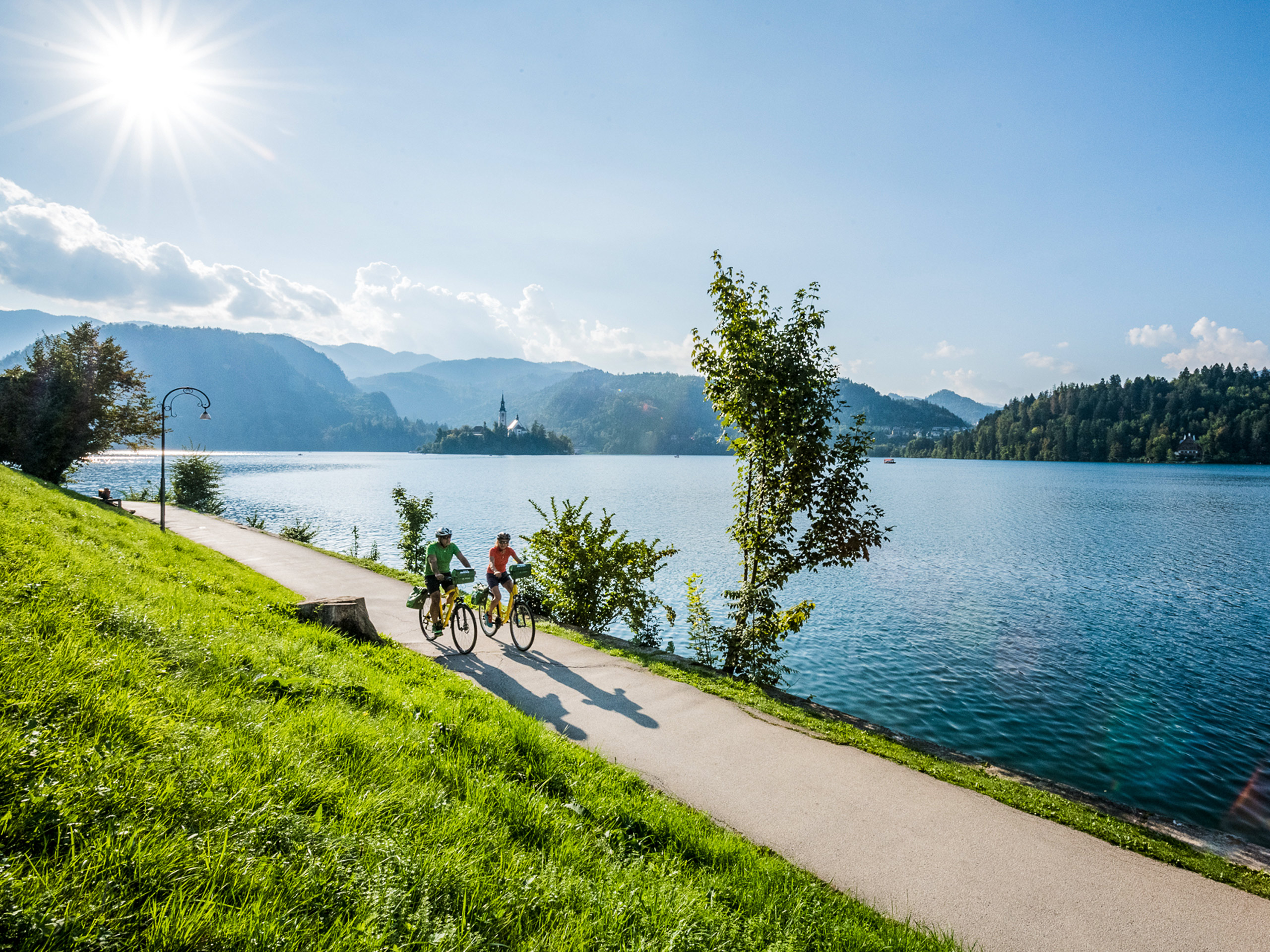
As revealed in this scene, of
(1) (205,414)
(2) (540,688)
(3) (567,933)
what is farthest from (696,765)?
(1) (205,414)

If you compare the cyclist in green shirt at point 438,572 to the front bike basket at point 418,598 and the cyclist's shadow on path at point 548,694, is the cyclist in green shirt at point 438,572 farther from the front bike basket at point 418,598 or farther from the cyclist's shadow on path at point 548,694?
the cyclist's shadow on path at point 548,694

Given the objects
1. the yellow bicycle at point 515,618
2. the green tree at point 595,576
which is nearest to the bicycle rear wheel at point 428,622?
the yellow bicycle at point 515,618

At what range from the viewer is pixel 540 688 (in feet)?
32.1

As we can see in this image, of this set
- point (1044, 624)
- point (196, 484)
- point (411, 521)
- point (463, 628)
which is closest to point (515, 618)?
point (463, 628)

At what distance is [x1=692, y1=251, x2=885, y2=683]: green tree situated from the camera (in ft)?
39.5

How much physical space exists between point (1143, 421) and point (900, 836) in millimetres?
218226

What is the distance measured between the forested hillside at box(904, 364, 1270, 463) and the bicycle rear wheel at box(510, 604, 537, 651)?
205298mm

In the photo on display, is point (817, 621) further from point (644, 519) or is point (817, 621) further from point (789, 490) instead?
point (644, 519)

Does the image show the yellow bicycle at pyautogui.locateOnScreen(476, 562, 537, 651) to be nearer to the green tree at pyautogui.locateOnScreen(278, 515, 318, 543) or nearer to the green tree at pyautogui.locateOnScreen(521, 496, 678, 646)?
the green tree at pyautogui.locateOnScreen(521, 496, 678, 646)

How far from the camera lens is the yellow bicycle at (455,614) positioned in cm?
1180

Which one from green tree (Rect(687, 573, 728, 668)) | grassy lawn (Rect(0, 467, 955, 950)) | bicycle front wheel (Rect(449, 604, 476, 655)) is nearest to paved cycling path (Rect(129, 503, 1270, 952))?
grassy lawn (Rect(0, 467, 955, 950))

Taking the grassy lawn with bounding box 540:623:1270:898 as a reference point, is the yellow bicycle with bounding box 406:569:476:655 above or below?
above

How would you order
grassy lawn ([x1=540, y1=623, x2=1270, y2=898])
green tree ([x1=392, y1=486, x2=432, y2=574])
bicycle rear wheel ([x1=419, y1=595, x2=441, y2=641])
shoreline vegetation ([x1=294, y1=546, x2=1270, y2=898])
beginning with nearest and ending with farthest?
grassy lawn ([x1=540, y1=623, x2=1270, y2=898]), shoreline vegetation ([x1=294, y1=546, x2=1270, y2=898]), bicycle rear wheel ([x1=419, y1=595, x2=441, y2=641]), green tree ([x1=392, y1=486, x2=432, y2=574])

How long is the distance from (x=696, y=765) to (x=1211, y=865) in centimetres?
517
